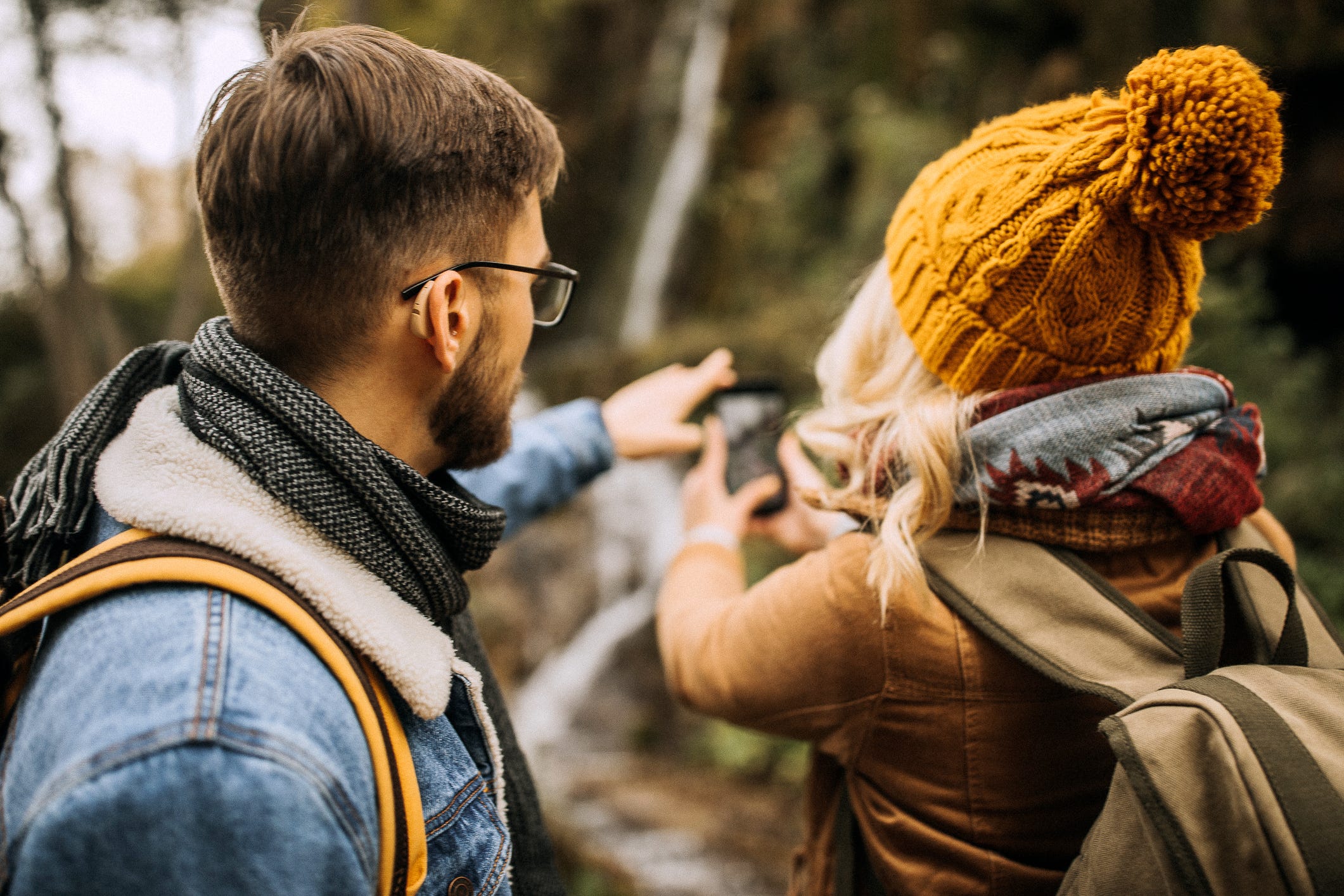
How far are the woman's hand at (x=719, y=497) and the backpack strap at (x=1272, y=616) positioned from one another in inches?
46.5

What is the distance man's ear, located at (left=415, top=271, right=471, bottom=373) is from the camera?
1350 millimetres

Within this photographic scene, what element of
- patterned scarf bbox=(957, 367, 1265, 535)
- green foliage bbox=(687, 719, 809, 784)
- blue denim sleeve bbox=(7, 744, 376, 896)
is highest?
patterned scarf bbox=(957, 367, 1265, 535)

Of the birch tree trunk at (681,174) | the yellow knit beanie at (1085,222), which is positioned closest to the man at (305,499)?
the yellow knit beanie at (1085,222)

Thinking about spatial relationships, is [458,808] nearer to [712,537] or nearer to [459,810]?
[459,810]

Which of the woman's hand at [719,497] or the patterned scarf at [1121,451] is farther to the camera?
the woman's hand at [719,497]

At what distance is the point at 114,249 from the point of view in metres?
10.6

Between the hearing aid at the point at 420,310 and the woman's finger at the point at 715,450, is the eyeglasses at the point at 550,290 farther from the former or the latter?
the woman's finger at the point at 715,450

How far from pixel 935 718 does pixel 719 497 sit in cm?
105

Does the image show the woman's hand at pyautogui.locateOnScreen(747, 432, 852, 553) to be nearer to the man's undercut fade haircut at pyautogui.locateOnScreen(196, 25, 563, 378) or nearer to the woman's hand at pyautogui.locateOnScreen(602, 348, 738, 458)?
the woman's hand at pyautogui.locateOnScreen(602, 348, 738, 458)

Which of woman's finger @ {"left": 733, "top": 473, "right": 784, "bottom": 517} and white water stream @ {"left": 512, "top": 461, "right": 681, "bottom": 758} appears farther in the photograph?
white water stream @ {"left": 512, "top": 461, "right": 681, "bottom": 758}

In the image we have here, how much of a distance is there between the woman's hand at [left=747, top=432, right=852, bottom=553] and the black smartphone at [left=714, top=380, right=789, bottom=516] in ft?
0.09

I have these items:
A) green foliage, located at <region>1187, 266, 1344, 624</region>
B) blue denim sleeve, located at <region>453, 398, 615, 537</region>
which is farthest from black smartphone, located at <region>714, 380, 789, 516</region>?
green foliage, located at <region>1187, 266, 1344, 624</region>

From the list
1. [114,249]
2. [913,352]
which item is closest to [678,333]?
[913,352]

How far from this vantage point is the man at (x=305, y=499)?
910mm
